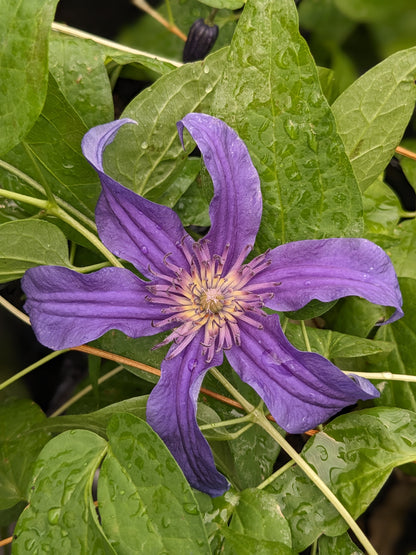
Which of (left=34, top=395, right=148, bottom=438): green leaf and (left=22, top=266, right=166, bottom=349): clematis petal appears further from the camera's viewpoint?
(left=34, top=395, right=148, bottom=438): green leaf

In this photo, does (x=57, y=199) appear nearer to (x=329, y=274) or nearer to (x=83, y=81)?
(x=83, y=81)

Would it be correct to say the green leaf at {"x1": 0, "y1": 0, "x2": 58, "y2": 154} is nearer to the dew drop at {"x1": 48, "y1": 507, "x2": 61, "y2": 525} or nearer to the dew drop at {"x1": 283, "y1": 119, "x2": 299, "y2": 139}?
the dew drop at {"x1": 283, "y1": 119, "x2": 299, "y2": 139}

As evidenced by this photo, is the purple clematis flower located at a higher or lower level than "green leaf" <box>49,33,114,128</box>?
lower

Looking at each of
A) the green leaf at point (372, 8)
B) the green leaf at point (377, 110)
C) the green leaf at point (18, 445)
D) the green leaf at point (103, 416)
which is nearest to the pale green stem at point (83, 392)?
the green leaf at point (18, 445)

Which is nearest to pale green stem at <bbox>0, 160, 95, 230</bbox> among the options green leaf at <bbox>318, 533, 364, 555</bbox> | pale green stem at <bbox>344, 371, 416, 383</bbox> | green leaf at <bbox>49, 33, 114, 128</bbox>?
green leaf at <bbox>49, 33, 114, 128</bbox>

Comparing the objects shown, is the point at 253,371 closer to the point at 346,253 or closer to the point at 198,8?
the point at 346,253

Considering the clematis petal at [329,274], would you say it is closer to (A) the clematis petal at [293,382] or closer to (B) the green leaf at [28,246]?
(A) the clematis petal at [293,382]

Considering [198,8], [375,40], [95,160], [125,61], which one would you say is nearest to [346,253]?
[95,160]
